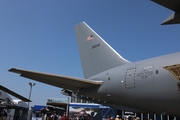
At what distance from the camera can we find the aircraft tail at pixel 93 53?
40.0 feet

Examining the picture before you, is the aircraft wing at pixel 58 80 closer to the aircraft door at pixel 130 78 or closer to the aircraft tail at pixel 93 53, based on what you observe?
the aircraft door at pixel 130 78

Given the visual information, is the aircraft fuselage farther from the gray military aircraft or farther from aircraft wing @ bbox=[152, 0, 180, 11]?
aircraft wing @ bbox=[152, 0, 180, 11]

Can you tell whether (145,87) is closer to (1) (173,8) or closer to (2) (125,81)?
(2) (125,81)

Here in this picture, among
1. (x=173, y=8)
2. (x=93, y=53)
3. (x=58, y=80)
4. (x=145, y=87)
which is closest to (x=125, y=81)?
(x=145, y=87)

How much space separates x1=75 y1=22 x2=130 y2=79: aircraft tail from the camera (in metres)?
12.2

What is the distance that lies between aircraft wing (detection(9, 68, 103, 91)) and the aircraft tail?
1.81 m

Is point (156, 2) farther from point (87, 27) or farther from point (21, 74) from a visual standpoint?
point (87, 27)

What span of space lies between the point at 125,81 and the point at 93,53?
13.0 feet

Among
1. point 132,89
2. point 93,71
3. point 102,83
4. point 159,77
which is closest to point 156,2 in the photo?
point 159,77

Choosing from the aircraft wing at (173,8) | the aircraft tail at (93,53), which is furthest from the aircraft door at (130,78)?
the aircraft wing at (173,8)

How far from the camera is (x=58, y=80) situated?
10055 millimetres

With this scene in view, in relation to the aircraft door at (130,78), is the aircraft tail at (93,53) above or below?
above

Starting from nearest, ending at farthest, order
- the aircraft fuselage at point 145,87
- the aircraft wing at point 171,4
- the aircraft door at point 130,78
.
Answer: the aircraft wing at point 171,4 → the aircraft fuselage at point 145,87 → the aircraft door at point 130,78

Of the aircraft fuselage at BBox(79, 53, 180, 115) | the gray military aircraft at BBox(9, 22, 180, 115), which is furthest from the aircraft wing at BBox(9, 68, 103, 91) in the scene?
the aircraft fuselage at BBox(79, 53, 180, 115)
